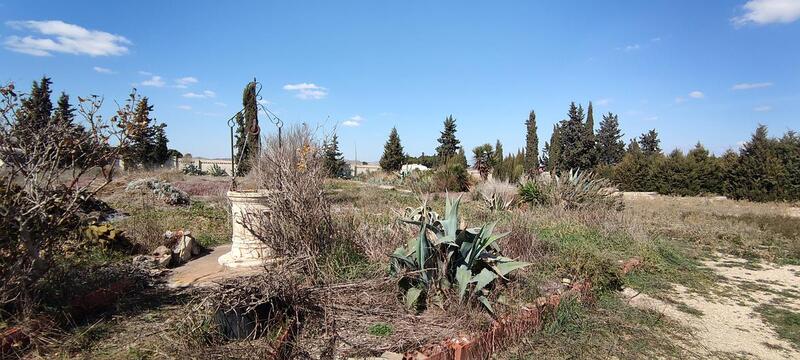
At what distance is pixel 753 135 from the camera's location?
19.9 metres

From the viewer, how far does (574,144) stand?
37.2m

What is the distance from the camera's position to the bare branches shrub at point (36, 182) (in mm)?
2812

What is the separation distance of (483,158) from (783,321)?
652 inches

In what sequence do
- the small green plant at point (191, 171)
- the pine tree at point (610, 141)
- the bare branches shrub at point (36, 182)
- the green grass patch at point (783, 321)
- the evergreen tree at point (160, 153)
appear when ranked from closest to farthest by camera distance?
the bare branches shrub at point (36, 182) → the green grass patch at point (783, 321) → the small green plant at point (191, 171) → the evergreen tree at point (160, 153) → the pine tree at point (610, 141)

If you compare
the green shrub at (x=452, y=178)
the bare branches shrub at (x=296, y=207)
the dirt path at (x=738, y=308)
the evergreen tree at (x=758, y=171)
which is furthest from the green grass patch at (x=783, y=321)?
the evergreen tree at (x=758, y=171)

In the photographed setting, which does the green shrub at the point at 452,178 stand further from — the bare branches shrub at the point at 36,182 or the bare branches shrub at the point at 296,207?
the bare branches shrub at the point at 36,182

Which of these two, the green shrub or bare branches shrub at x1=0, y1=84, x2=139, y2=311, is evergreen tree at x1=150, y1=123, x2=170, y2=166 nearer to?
the green shrub

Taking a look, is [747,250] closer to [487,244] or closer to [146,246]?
[487,244]

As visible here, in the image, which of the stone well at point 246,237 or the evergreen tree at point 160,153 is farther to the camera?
the evergreen tree at point 160,153

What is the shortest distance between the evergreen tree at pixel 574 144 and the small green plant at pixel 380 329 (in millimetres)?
34059

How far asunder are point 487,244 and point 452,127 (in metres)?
Result: 37.5

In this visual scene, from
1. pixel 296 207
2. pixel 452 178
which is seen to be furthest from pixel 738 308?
pixel 452 178

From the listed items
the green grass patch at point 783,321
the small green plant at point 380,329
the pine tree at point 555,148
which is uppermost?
the pine tree at point 555,148

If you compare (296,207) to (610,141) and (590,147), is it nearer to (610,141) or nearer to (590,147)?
(590,147)
